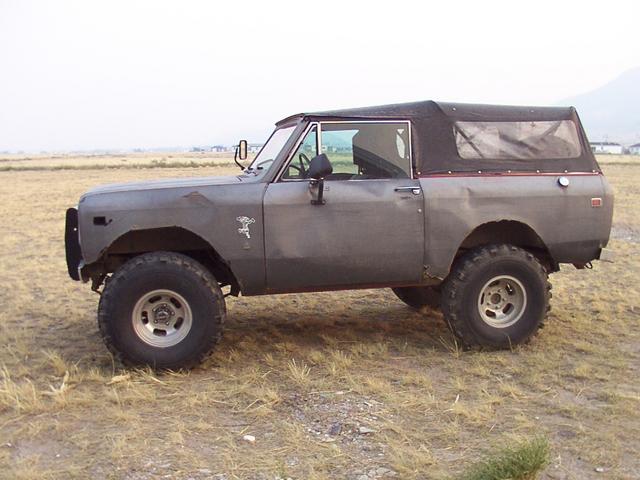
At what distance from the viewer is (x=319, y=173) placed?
16.5ft

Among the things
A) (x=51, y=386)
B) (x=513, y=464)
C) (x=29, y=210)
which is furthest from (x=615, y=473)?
(x=29, y=210)

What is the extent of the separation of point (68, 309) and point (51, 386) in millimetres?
2893

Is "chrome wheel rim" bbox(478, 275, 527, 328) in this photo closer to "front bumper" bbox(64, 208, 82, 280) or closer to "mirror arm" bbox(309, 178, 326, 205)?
"mirror arm" bbox(309, 178, 326, 205)

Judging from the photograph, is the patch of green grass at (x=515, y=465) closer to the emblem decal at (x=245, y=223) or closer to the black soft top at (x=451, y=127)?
the emblem decal at (x=245, y=223)

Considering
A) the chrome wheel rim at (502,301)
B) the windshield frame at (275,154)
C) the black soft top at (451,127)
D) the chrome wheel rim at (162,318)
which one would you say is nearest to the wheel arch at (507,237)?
the chrome wheel rim at (502,301)

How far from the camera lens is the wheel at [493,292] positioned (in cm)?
566

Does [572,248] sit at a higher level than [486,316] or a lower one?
higher

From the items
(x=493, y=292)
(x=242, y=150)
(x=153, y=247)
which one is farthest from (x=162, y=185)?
(x=493, y=292)

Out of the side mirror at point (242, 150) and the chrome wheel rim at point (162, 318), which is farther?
the side mirror at point (242, 150)

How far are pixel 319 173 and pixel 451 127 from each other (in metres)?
1.42

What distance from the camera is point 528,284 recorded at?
18.9ft

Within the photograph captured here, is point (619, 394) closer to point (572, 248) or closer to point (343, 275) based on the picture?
point (572, 248)

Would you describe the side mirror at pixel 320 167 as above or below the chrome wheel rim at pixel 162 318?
above

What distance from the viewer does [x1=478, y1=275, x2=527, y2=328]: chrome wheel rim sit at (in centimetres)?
577
